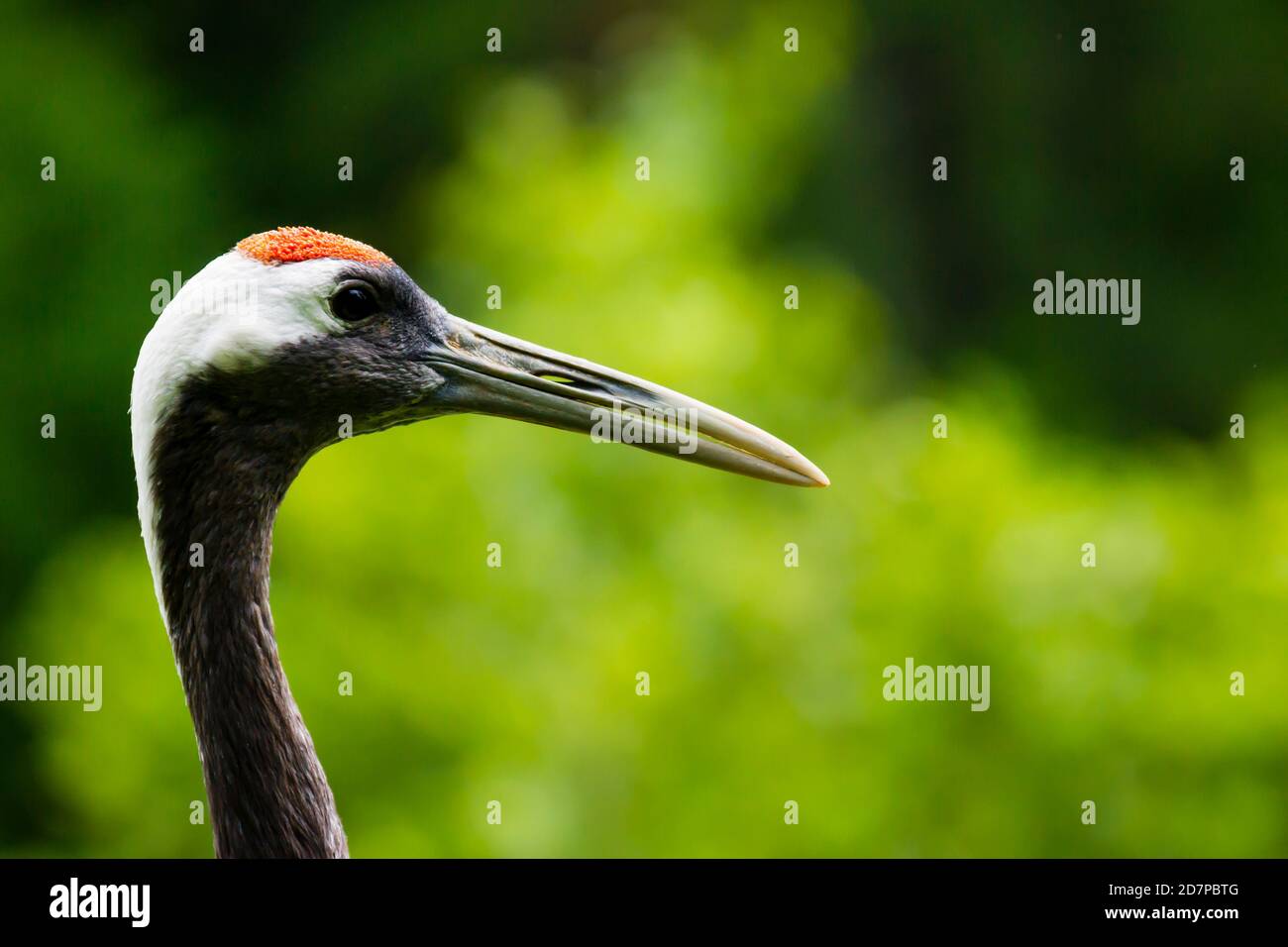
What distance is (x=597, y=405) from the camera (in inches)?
120

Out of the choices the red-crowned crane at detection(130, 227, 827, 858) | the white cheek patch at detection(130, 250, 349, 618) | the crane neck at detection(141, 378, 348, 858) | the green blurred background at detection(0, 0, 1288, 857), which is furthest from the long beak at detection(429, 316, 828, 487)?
the green blurred background at detection(0, 0, 1288, 857)

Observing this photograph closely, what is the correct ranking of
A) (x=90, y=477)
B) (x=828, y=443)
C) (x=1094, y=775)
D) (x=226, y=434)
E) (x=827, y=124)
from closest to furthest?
1. (x=226, y=434)
2. (x=1094, y=775)
3. (x=828, y=443)
4. (x=90, y=477)
5. (x=827, y=124)

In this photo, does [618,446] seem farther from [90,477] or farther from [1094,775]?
[90,477]

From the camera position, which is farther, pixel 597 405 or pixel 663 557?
pixel 663 557

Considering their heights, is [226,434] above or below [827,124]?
below

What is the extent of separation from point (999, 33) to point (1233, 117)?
1461 millimetres

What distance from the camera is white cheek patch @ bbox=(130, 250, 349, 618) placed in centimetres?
278

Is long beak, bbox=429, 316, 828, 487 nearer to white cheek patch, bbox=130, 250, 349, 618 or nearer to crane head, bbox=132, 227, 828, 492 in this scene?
crane head, bbox=132, 227, 828, 492

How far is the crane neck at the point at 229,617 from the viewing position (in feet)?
9.23

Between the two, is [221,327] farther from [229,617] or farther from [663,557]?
[663,557]

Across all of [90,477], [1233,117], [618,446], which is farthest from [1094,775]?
[1233,117]

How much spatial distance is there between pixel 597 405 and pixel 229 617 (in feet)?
2.50

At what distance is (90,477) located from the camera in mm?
7410

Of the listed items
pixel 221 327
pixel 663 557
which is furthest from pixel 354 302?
pixel 663 557
